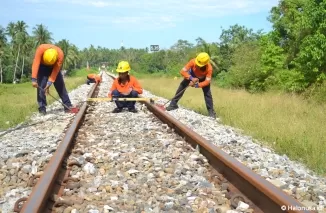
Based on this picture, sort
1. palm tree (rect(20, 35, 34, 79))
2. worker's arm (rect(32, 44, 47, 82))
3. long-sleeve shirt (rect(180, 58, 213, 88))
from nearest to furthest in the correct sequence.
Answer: worker's arm (rect(32, 44, 47, 82))
long-sleeve shirt (rect(180, 58, 213, 88))
palm tree (rect(20, 35, 34, 79))

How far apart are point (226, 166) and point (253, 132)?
3.25 meters

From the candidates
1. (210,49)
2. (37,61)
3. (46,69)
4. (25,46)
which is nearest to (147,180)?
(37,61)

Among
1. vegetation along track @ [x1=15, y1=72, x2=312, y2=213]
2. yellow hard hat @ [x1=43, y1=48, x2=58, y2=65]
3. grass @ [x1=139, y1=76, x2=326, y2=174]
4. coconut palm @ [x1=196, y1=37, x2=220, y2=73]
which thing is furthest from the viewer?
coconut palm @ [x1=196, y1=37, x2=220, y2=73]

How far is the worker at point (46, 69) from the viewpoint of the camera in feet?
27.7

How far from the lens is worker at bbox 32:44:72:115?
27.7 feet

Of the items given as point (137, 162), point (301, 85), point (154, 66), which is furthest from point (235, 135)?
point (154, 66)

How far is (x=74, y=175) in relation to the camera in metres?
4.21

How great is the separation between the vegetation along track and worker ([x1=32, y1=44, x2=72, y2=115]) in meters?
2.75

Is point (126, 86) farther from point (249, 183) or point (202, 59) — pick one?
point (249, 183)

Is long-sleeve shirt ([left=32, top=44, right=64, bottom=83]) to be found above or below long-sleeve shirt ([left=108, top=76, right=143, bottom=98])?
above

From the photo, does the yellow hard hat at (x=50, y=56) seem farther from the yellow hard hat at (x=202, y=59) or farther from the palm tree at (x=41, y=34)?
the palm tree at (x=41, y=34)

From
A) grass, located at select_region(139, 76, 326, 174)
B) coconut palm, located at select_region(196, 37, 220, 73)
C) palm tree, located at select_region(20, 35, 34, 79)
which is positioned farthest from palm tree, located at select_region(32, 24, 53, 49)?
grass, located at select_region(139, 76, 326, 174)

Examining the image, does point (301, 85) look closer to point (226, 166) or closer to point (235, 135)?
point (235, 135)

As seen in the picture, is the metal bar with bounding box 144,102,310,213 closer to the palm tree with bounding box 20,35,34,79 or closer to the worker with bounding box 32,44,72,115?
the worker with bounding box 32,44,72,115
